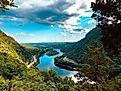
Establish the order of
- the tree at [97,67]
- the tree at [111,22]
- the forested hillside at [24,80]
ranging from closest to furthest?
the tree at [111,22], the tree at [97,67], the forested hillside at [24,80]

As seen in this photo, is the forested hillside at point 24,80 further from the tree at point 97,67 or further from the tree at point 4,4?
the tree at point 4,4

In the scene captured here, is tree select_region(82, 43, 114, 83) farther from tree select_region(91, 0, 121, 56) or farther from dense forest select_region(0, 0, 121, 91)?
tree select_region(91, 0, 121, 56)

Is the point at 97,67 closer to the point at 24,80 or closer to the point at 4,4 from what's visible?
the point at 4,4

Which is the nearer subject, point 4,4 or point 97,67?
point 4,4

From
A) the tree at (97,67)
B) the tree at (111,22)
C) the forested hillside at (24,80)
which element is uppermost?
the tree at (111,22)

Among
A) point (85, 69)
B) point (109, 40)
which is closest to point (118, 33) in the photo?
point (109, 40)

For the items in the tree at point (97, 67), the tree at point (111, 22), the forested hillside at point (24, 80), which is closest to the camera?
the tree at point (111, 22)

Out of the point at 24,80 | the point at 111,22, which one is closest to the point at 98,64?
the point at 111,22

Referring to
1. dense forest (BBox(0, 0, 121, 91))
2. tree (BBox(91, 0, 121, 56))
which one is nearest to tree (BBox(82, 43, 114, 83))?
dense forest (BBox(0, 0, 121, 91))

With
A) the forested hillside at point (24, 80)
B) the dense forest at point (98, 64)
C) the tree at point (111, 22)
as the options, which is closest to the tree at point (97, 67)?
the dense forest at point (98, 64)
